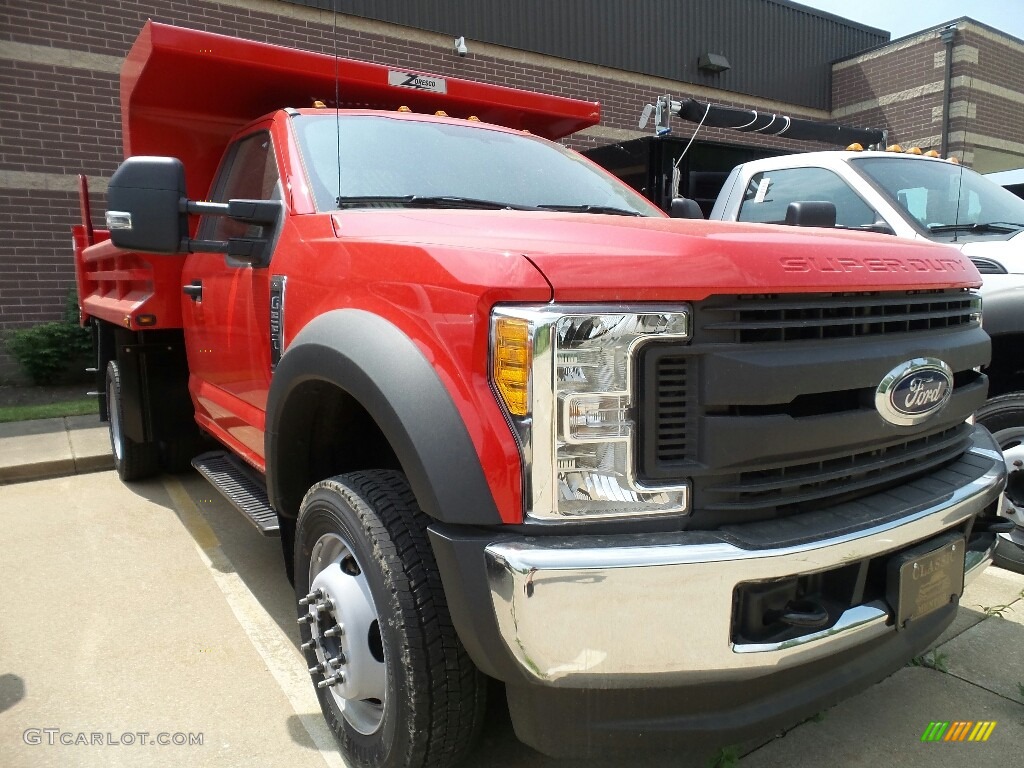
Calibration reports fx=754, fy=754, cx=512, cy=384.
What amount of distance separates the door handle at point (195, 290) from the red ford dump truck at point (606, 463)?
39.6 inches

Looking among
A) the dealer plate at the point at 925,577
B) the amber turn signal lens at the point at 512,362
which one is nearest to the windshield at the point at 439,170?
the amber turn signal lens at the point at 512,362

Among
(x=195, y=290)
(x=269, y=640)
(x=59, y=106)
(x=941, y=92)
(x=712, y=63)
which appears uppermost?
Result: (x=712, y=63)

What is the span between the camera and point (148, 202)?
2.55 m

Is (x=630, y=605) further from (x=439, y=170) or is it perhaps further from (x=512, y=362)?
(x=439, y=170)

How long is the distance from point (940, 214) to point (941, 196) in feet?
0.71

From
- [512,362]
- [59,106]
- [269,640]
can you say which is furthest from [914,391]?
[59,106]

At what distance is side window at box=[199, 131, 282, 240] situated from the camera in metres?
3.05

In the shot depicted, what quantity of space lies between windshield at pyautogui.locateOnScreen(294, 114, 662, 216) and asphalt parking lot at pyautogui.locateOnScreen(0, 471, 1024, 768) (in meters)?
1.75

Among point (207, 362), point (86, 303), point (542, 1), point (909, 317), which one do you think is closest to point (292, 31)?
point (542, 1)

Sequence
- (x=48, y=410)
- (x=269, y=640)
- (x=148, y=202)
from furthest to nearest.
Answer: (x=48, y=410) < (x=269, y=640) < (x=148, y=202)

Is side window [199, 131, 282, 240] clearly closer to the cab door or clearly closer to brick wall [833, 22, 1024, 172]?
the cab door

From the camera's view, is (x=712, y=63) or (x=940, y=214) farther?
(x=712, y=63)

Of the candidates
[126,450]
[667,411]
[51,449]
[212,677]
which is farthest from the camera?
[51,449]

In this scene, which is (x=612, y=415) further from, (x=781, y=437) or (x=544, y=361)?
(x=781, y=437)
